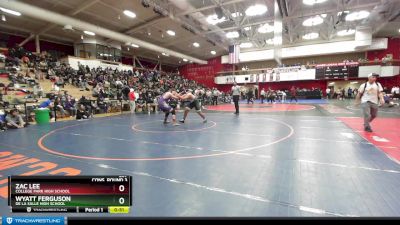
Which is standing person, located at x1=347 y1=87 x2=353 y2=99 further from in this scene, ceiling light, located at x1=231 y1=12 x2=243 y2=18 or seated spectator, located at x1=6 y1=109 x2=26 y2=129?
seated spectator, located at x1=6 y1=109 x2=26 y2=129

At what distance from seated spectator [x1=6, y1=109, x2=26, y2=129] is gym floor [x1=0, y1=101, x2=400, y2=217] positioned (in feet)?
9.01

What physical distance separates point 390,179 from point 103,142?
5.72m

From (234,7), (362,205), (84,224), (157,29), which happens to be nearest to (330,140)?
(362,205)

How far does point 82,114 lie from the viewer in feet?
38.4

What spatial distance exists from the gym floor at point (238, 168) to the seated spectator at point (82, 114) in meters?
5.40

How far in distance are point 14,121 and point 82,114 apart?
3190 mm

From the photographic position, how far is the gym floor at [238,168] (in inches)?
91.8

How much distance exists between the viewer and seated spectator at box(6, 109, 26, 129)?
8.36 m

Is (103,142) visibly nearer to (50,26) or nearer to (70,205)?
(70,205)

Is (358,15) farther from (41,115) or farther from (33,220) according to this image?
(33,220)

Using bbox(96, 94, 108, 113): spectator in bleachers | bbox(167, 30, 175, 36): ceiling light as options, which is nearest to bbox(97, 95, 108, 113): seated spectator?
bbox(96, 94, 108, 113): spectator in bleachers

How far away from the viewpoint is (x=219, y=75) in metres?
33.9
